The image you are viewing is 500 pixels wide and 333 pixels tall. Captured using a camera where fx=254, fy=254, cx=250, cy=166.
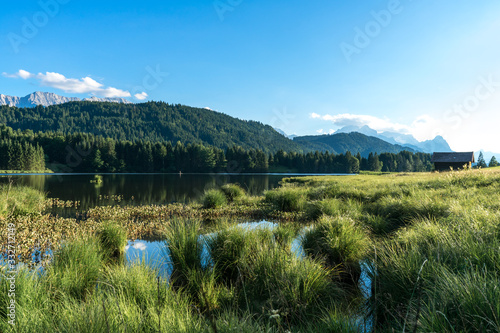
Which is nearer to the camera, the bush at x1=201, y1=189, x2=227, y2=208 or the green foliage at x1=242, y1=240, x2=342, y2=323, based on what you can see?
the green foliage at x1=242, y1=240, x2=342, y2=323

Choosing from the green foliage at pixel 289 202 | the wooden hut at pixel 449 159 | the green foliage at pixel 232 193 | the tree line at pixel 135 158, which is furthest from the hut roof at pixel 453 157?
the tree line at pixel 135 158

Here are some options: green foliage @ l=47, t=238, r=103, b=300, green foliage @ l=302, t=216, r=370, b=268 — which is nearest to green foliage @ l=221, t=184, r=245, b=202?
green foliage @ l=302, t=216, r=370, b=268

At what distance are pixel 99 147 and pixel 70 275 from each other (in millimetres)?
121736

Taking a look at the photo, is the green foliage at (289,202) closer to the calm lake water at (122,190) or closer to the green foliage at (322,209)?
the green foliage at (322,209)

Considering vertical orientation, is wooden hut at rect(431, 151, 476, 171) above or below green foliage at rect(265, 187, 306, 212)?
above

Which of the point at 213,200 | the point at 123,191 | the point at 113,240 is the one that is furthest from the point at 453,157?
the point at 113,240

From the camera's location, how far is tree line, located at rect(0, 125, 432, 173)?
94.2m

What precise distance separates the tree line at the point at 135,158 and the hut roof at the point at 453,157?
71.2m

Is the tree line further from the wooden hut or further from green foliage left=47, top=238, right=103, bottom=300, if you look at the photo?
green foliage left=47, top=238, right=103, bottom=300

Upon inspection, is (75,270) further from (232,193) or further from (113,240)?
(232,193)

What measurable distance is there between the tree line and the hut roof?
7119 cm

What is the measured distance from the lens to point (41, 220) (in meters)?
12.2

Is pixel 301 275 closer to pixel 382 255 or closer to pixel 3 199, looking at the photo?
pixel 382 255

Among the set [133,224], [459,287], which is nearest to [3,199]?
[133,224]
